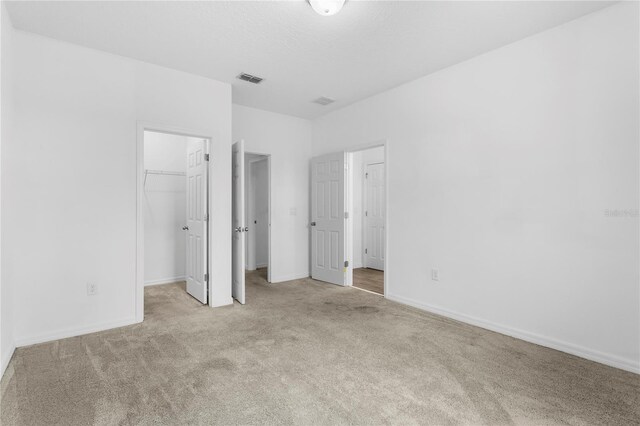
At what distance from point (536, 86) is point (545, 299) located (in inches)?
73.7

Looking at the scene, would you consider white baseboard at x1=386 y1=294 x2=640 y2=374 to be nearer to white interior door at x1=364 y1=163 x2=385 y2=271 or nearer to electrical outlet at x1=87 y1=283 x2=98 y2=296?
white interior door at x1=364 y1=163 x2=385 y2=271

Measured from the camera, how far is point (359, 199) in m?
6.30

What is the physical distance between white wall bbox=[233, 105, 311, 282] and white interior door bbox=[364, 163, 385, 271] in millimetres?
1432

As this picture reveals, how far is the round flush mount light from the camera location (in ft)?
7.41

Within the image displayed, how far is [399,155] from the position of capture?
4012 mm

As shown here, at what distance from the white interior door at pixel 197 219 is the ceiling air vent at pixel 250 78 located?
89cm

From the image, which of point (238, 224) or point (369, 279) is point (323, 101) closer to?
point (238, 224)

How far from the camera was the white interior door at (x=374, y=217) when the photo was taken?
6.12 meters

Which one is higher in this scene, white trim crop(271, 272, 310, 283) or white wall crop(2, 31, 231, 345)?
white wall crop(2, 31, 231, 345)

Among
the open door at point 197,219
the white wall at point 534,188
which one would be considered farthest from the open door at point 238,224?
the white wall at point 534,188

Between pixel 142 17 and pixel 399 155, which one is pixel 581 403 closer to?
pixel 399 155

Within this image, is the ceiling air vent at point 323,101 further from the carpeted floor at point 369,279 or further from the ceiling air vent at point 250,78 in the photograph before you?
the carpeted floor at point 369,279

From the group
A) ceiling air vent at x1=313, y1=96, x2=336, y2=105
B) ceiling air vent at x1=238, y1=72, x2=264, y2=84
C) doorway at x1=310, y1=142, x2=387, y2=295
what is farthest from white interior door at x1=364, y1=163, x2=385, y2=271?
ceiling air vent at x1=238, y1=72, x2=264, y2=84

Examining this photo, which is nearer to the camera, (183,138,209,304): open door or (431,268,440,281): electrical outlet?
(431,268,440,281): electrical outlet
